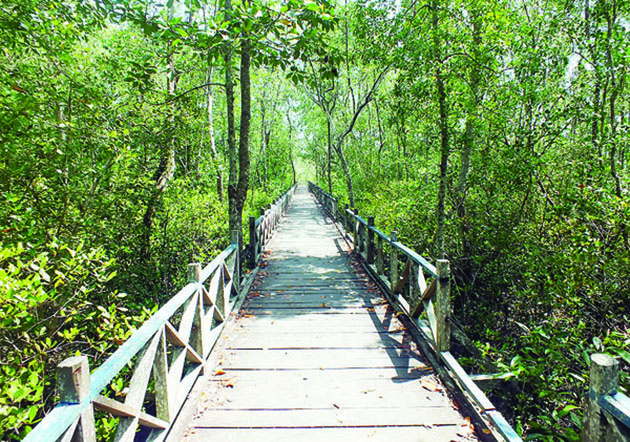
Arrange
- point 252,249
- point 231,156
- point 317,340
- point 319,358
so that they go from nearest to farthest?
point 319,358 < point 317,340 < point 231,156 < point 252,249

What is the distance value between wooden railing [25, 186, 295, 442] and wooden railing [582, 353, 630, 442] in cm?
264

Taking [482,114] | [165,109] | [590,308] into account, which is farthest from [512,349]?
[165,109]

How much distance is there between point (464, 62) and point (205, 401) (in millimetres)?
6806

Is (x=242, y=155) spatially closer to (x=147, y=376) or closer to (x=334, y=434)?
(x=147, y=376)

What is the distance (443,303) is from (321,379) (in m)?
1.58

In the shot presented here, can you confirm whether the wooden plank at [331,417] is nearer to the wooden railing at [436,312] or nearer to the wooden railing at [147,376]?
the wooden railing at [436,312]

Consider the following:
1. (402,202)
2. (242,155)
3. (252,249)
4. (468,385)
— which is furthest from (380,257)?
(468,385)

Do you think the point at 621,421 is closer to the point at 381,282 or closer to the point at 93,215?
the point at 381,282

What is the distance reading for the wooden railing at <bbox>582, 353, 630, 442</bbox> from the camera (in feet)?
5.83

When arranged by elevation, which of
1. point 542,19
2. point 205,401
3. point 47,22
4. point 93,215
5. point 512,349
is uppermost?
point 542,19

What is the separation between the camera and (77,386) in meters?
1.70

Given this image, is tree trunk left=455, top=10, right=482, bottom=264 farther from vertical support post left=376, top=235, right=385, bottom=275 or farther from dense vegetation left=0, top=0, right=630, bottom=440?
vertical support post left=376, top=235, right=385, bottom=275

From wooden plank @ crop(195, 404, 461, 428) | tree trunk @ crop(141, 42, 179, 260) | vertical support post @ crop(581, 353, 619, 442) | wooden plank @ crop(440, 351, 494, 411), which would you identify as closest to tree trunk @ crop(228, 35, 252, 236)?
tree trunk @ crop(141, 42, 179, 260)

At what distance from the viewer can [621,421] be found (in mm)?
1754
